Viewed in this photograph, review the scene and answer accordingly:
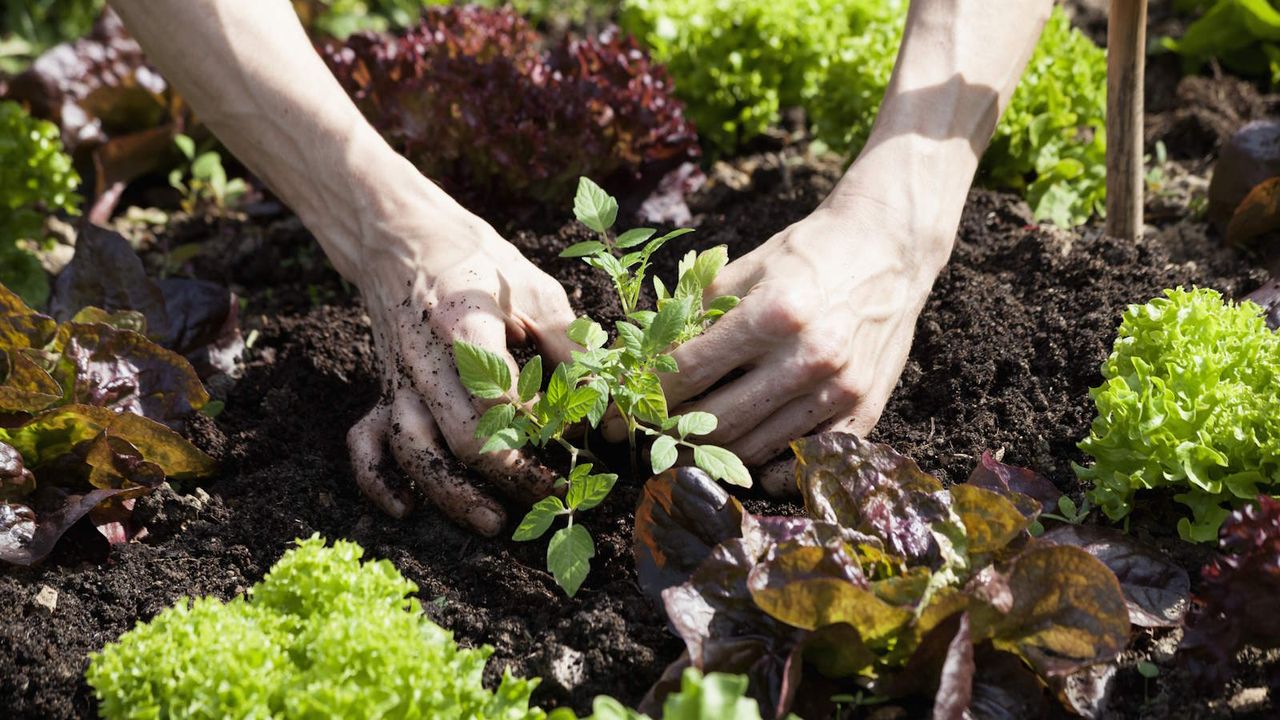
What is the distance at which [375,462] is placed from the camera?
8.67ft

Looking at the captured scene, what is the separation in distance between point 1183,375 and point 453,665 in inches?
63.6

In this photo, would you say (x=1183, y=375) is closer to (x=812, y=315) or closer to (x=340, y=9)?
(x=812, y=315)

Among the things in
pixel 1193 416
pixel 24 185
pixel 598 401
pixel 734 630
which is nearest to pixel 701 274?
pixel 598 401

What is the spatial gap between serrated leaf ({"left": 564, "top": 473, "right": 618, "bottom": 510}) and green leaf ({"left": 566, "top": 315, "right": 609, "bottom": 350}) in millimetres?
264

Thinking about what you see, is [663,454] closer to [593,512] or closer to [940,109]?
[593,512]

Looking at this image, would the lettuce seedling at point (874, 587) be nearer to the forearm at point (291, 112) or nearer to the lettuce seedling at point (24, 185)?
the forearm at point (291, 112)

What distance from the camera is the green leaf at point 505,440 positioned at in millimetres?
2189

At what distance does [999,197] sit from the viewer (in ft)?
12.0

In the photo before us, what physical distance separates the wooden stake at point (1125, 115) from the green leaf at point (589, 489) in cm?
188

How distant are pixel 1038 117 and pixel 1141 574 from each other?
192 cm

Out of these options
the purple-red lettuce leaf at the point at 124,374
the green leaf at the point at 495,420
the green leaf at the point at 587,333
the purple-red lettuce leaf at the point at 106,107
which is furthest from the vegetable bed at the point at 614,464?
the purple-red lettuce leaf at the point at 106,107

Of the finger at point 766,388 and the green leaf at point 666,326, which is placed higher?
the green leaf at point 666,326

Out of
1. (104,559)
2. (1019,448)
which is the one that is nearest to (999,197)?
(1019,448)

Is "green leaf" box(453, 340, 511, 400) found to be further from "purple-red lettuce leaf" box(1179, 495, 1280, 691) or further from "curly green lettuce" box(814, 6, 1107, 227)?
"curly green lettuce" box(814, 6, 1107, 227)
